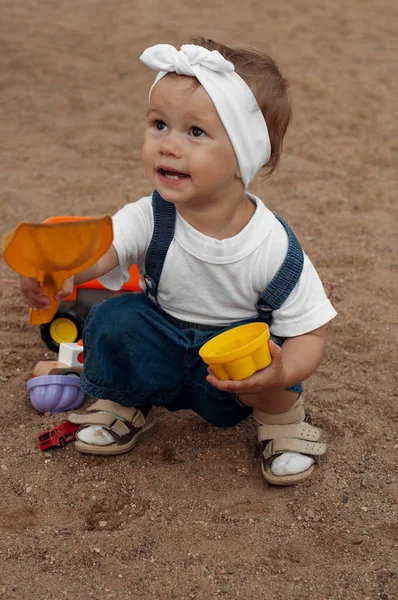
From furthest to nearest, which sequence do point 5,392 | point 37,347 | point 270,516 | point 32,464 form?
point 37,347
point 5,392
point 32,464
point 270,516

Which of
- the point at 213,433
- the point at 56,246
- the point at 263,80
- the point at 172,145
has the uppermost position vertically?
the point at 263,80

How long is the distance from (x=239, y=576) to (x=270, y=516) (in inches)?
9.5

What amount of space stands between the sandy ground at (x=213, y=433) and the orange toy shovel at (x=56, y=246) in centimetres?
62

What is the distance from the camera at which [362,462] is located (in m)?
2.32

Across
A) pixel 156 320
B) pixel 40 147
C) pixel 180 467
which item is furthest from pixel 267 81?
pixel 40 147

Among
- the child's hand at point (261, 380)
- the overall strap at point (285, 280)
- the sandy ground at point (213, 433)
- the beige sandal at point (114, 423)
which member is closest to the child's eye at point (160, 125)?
the overall strap at point (285, 280)

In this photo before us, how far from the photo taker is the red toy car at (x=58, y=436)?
7.59 ft

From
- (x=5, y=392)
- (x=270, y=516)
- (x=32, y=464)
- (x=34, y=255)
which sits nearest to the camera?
(x=34, y=255)

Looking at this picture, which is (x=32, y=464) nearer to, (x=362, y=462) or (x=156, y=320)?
(x=156, y=320)

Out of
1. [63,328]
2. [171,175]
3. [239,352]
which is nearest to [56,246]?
[171,175]

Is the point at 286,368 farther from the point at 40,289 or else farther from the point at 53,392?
the point at 53,392

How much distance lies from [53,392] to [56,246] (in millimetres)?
777

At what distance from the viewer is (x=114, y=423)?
7.66ft

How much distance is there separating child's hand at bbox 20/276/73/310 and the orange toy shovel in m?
0.02
